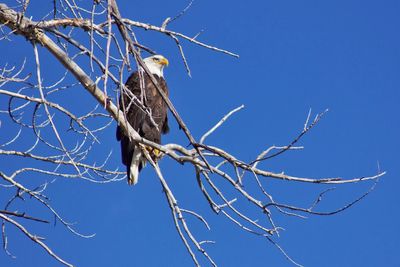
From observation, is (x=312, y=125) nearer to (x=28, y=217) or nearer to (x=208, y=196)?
(x=208, y=196)

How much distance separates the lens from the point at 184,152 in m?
2.85

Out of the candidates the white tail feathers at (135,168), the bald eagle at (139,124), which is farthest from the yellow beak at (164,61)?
the white tail feathers at (135,168)

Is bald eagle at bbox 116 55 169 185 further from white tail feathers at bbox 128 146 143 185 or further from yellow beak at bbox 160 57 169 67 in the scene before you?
yellow beak at bbox 160 57 169 67

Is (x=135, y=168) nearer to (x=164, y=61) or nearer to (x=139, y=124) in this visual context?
(x=139, y=124)

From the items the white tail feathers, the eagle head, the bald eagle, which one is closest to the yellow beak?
the eagle head

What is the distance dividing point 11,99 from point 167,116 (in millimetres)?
2708

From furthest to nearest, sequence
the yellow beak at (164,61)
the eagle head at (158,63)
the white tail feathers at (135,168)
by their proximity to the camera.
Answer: the yellow beak at (164,61), the eagle head at (158,63), the white tail feathers at (135,168)

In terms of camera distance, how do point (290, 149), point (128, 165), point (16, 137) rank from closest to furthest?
point (290, 149) < point (16, 137) < point (128, 165)

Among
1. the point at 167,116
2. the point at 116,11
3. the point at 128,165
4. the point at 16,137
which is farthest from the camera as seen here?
the point at 167,116

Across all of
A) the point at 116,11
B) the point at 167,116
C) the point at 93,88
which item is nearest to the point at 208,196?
the point at 93,88

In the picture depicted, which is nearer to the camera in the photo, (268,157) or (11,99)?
(268,157)

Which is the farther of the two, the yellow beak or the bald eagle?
→ the yellow beak

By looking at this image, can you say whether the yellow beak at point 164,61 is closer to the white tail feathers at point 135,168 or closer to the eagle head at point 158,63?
the eagle head at point 158,63

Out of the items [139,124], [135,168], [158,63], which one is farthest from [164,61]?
[135,168]
